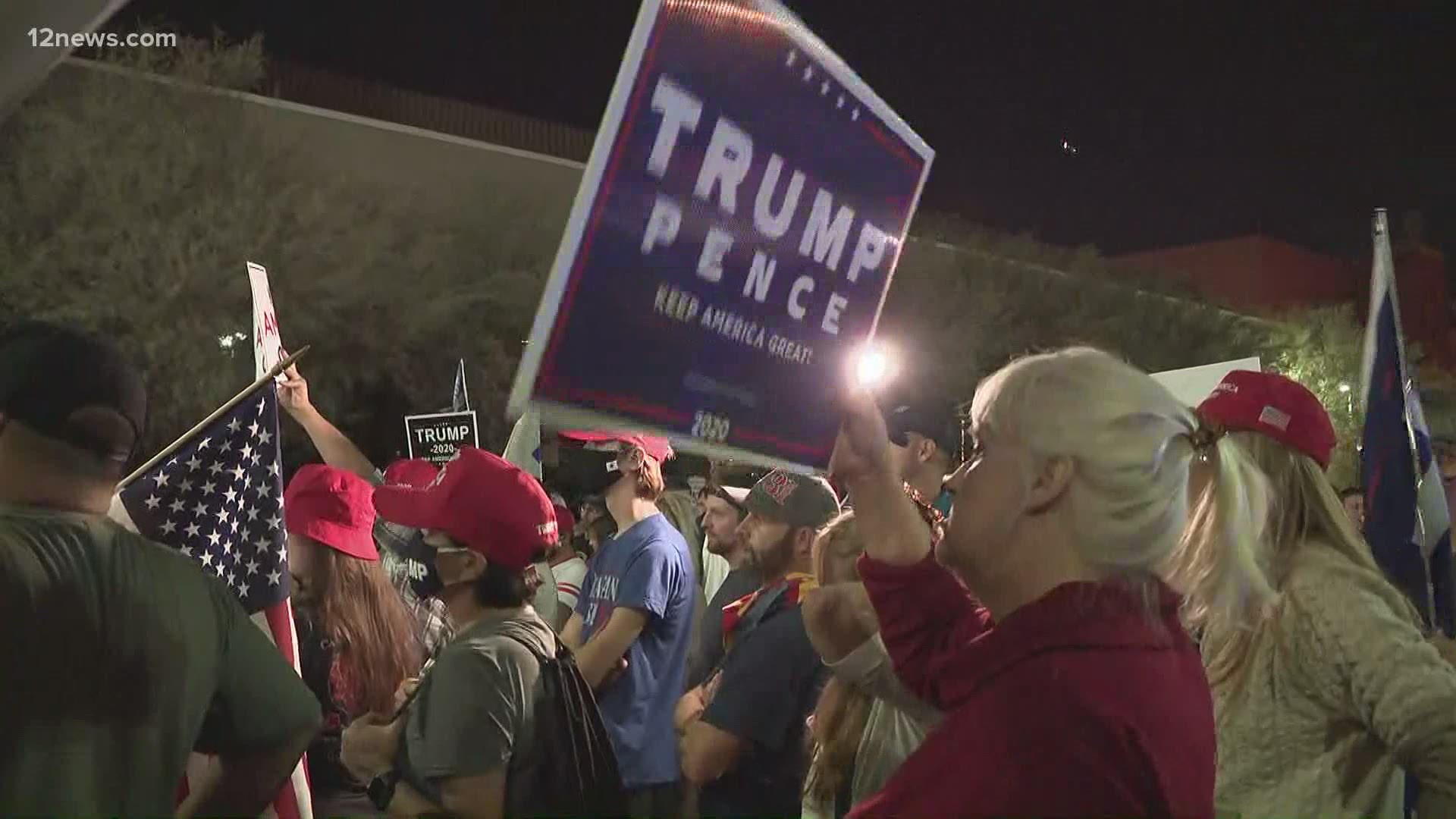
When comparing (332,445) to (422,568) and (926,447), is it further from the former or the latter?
(926,447)

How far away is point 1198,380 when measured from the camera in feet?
19.8

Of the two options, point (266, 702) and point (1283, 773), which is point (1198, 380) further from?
point (266, 702)

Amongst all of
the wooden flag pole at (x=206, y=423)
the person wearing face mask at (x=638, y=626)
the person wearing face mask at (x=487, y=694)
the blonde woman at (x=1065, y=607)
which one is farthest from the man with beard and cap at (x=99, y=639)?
the person wearing face mask at (x=638, y=626)

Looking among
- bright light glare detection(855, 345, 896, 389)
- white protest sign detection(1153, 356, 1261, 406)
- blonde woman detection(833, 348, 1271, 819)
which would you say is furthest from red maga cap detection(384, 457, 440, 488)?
white protest sign detection(1153, 356, 1261, 406)

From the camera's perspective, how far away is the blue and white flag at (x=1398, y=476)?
4762 mm

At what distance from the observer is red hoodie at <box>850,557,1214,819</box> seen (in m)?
1.61

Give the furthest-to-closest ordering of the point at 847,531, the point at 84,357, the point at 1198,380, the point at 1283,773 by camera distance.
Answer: the point at 1198,380, the point at 847,531, the point at 1283,773, the point at 84,357

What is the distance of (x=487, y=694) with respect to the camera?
293cm

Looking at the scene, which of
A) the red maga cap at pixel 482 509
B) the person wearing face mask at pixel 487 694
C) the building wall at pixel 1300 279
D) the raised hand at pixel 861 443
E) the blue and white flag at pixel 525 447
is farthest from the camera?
the building wall at pixel 1300 279

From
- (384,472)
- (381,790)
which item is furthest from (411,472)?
(384,472)

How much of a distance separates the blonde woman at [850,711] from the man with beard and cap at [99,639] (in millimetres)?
1193

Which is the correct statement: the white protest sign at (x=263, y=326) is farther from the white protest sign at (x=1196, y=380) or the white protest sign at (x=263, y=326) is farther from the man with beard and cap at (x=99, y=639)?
the white protest sign at (x=1196, y=380)

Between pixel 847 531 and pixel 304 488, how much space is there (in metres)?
2.09

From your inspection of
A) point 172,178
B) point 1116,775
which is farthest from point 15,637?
point 172,178
